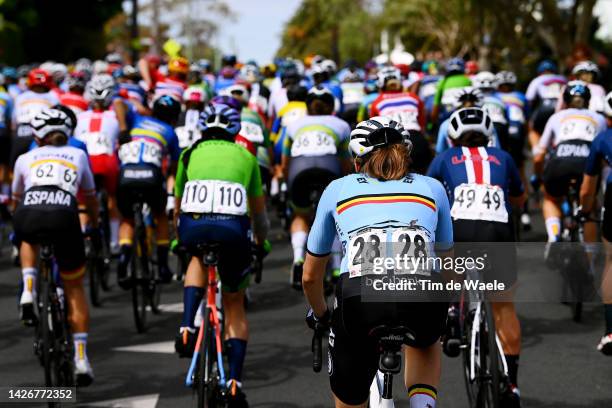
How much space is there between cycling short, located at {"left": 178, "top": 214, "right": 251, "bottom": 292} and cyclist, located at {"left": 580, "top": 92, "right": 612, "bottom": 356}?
2351 millimetres

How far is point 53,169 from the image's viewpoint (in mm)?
7867

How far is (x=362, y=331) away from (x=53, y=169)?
11.3 feet

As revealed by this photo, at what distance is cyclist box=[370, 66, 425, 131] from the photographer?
11805mm

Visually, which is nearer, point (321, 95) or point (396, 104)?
point (321, 95)

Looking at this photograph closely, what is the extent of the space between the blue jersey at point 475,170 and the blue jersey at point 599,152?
2.79ft

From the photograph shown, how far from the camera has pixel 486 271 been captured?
23.6 ft

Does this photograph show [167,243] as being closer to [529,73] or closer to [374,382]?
[374,382]

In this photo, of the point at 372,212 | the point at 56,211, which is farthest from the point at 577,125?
the point at 372,212

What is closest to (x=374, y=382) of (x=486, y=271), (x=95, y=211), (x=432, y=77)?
(x=486, y=271)

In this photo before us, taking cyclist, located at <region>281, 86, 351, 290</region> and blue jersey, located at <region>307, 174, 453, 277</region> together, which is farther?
cyclist, located at <region>281, 86, 351, 290</region>

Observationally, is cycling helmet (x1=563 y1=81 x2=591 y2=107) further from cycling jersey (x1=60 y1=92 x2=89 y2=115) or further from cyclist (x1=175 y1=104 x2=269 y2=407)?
cycling jersey (x1=60 y1=92 x2=89 y2=115)

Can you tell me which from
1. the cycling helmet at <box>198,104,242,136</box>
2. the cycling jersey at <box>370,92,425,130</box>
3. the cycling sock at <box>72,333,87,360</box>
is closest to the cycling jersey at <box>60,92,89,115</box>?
the cycling jersey at <box>370,92,425,130</box>

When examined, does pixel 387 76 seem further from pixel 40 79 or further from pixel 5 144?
pixel 5 144

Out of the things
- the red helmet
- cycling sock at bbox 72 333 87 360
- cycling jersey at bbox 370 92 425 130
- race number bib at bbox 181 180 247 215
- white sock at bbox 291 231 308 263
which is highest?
the red helmet
